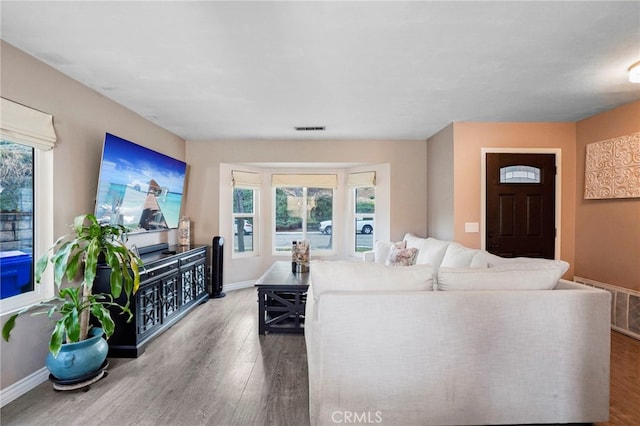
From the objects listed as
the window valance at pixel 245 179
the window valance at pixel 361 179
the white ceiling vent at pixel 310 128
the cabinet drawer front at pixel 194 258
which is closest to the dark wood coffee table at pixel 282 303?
the cabinet drawer front at pixel 194 258

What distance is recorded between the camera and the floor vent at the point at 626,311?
319cm

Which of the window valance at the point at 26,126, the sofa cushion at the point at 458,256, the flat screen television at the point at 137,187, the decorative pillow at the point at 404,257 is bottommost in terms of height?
the decorative pillow at the point at 404,257

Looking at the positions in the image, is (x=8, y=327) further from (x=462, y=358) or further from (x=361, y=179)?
(x=361, y=179)

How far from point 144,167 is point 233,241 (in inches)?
82.1

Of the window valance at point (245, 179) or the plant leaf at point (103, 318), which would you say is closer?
the plant leaf at point (103, 318)

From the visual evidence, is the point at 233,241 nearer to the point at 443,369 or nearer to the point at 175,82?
the point at 175,82

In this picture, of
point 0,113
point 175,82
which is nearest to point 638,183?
point 175,82

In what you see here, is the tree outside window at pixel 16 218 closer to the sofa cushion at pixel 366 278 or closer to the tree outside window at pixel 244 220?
the sofa cushion at pixel 366 278

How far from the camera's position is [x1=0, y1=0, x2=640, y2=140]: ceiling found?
1789mm

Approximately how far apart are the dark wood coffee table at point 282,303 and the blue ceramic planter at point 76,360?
1.37 m

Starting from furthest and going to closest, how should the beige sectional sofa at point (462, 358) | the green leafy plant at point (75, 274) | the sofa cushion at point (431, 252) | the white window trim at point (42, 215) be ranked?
the sofa cushion at point (431, 252)
the white window trim at point (42, 215)
the green leafy plant at point (75, 274)
the beige sectional sofa at point (462, 358)

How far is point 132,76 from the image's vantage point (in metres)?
2.66

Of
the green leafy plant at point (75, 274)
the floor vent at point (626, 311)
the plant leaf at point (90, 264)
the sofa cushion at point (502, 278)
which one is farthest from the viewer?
the floor vent at point (626, 311)

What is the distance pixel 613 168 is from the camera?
345 centimetres
